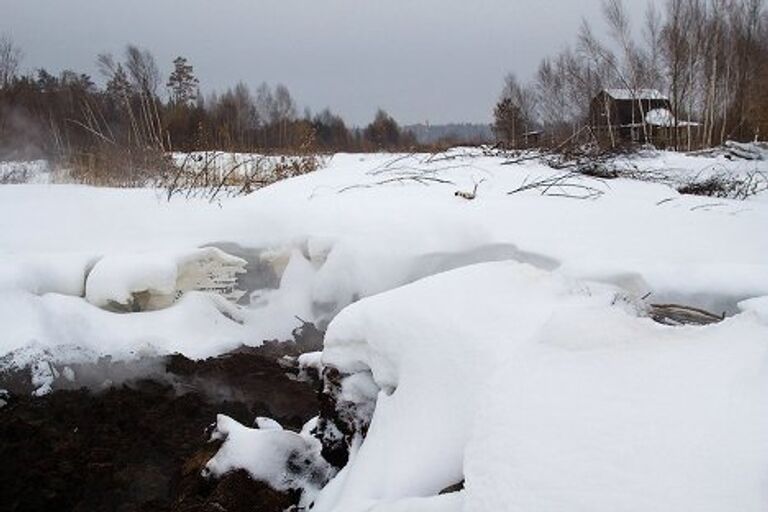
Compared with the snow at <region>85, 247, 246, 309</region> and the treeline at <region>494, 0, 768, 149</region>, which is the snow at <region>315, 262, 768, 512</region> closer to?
the snow at <region>85, 247, 246, 309</region>

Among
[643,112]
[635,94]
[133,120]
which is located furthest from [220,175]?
[635,94]

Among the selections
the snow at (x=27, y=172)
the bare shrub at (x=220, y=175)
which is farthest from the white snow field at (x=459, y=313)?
the snow at (x=27, y=172)

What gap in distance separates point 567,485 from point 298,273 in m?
2.51

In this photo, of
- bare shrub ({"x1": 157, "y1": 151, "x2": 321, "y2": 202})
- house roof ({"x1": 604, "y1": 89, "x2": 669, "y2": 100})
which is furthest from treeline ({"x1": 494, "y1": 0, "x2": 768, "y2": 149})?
bare shrub ({"x1": 157, "y1": 151, "x2": 321, "y2": 202})

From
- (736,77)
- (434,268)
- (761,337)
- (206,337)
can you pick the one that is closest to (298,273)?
(206,337)

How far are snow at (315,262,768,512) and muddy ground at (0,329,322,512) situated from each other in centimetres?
56

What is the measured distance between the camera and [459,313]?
1.40 m

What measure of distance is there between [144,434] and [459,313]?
1.41 m

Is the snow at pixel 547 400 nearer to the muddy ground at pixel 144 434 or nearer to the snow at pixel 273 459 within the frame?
the snow at pixel 273 459

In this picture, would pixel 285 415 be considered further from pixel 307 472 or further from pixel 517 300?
pixel 517 300

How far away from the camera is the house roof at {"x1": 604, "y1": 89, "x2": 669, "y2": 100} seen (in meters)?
20.0

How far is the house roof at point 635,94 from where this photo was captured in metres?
20.0

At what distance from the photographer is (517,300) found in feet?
4.76

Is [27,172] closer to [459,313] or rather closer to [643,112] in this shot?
[459,313]
